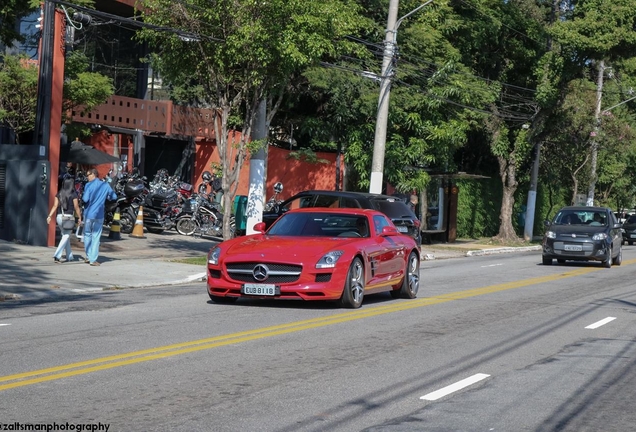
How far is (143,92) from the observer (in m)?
33.9

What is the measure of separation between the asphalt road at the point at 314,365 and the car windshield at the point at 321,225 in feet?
3.78

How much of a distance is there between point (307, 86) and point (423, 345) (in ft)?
74.2

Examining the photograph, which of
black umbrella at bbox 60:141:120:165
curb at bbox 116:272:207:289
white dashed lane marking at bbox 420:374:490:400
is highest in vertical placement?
black umbrella at bbox 60:141:120:165

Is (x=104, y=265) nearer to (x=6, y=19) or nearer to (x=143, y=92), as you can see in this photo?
(x=6, y=19)

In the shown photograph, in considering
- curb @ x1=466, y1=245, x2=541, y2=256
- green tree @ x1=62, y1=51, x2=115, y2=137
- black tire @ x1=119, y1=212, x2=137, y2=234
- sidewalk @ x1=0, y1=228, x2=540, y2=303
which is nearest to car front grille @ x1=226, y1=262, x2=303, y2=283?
sidewalk @ x1=0, y1=228, x2=540, y2=303

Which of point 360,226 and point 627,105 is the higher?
point 627,105

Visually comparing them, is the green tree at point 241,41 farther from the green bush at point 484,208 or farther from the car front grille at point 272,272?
the green bush at point 484,208

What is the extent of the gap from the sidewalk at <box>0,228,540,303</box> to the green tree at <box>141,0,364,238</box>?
2.40m

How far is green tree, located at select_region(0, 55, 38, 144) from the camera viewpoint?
24.4 meters

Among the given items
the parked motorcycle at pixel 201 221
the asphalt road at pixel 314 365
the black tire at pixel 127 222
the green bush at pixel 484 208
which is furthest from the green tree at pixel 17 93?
the green bush at pixel 484 208

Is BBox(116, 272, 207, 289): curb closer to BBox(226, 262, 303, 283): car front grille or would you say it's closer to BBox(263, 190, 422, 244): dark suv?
BBox(263, 190, 422, 244): dark suv

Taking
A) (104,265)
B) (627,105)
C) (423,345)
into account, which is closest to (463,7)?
(627,105)

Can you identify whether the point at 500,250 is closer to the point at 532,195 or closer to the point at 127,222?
the point at 532,195

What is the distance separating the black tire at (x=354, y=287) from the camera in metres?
13.9
